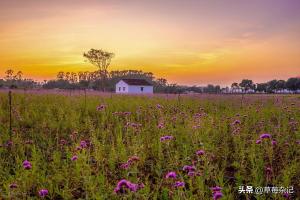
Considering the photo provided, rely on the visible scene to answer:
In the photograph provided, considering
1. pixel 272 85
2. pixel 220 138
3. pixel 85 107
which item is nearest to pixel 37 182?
pixel 220 138

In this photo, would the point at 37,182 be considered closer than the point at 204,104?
Yes

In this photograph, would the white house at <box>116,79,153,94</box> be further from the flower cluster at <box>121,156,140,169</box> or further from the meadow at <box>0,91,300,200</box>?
the flower cluster at <box>121,156,140,169</box>

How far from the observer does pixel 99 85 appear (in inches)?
2805

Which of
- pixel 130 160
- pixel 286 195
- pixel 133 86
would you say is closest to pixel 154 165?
pixel 130 160

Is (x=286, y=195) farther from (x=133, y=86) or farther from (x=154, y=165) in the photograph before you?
(x=133, y=86)

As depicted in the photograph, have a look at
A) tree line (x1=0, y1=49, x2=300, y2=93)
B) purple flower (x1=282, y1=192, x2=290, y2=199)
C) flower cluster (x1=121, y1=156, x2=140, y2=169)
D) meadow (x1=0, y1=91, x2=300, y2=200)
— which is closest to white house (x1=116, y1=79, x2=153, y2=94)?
tree line (x1=0, y1=49, x2=300, y2=93)

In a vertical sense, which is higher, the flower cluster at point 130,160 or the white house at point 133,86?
the white house at point 133,86

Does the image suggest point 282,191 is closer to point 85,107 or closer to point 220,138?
point 220,138

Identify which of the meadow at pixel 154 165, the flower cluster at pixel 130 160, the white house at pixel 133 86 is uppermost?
the white house at pixel 133 86

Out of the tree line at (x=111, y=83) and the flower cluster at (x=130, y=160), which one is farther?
the tree line at (x=111, y=83)

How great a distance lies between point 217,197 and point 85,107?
7373mm

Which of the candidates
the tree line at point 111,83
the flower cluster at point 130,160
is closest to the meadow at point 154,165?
the flower cluster at point 130,160

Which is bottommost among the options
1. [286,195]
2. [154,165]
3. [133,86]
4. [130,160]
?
[154,165]

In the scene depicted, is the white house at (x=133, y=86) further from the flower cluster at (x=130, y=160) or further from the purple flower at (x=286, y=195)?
the purple flower at (x=286, y=195)
